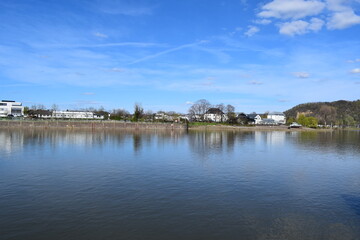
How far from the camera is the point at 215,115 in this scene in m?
133

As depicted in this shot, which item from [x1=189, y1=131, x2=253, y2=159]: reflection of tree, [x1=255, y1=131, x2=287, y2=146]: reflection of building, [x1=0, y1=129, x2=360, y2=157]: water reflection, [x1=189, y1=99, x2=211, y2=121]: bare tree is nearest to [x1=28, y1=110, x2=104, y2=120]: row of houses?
[x1=189, y1=99, x2=211, y2=121]: bare tree

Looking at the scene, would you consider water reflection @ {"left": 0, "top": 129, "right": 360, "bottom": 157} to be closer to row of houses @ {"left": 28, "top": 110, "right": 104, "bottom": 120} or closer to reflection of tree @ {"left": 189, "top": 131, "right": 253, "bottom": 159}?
reflection of tree @ {"left": 189, "top": 131, "right": 253, "bottom": 159}

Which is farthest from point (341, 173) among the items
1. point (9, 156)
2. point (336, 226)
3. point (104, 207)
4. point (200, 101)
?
point (200, 101)

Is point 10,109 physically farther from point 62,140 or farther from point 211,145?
point 211,145

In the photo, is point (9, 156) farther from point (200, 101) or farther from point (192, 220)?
point (200, 101)

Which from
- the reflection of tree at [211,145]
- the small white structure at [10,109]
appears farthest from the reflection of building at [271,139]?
the small white structure at [10,109]

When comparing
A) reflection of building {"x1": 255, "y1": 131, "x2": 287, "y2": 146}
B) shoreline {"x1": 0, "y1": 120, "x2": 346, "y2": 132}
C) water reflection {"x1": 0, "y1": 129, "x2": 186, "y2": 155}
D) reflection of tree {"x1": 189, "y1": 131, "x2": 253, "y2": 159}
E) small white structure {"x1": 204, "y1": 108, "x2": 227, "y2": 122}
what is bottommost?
reflection of building {"x1": 255, "y1": 131, "x2": 287, "y2": 146}

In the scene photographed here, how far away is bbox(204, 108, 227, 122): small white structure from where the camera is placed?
127613mm

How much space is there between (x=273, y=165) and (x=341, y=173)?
5361 mm

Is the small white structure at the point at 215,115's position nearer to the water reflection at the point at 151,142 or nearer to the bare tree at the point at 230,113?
the bare tree at the point at 230,113

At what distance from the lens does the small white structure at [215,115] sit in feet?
419

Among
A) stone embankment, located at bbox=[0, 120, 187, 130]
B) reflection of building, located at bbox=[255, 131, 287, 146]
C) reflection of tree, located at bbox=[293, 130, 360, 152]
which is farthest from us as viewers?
stone embankment, located at bbox=[0, 120, 187, 130]

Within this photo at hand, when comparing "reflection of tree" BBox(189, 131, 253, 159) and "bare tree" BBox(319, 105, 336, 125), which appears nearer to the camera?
"reflection of tree" BBox(189, 131, 253, 159)

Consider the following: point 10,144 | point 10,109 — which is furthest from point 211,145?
point 10,109
